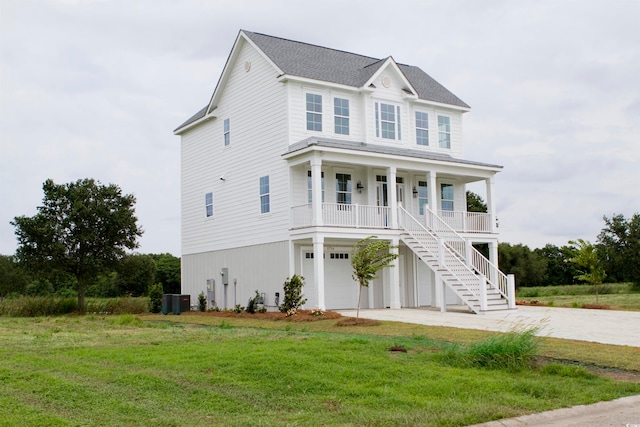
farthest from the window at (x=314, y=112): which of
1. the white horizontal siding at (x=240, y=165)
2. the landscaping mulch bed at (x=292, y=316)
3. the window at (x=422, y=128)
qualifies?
the landscaping mulch bed at (x=292, y=316)

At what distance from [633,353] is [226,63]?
21.6 m

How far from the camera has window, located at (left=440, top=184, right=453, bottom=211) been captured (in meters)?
30.4

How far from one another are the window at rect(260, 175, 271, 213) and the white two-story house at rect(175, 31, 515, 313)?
0.14ft

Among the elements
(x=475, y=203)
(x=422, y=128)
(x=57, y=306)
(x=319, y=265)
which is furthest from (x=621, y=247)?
(x=57, y=306)

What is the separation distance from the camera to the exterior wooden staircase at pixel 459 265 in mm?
22547

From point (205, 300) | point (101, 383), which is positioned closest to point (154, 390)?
point (101, 383)

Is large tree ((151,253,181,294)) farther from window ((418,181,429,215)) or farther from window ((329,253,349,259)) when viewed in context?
window ((418,181,429,215))

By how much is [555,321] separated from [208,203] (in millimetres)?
16996

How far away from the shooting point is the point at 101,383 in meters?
9.09

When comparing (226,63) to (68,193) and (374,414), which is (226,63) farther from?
(374,414)

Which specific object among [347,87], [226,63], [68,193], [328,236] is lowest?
[328,236]

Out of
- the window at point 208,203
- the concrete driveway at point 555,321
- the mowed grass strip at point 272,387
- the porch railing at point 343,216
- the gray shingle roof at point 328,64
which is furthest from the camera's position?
the window at point 208,203

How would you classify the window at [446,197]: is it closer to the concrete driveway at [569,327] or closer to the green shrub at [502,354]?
the concrete driveway at [569,327]

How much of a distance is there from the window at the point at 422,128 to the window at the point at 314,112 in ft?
17.4
